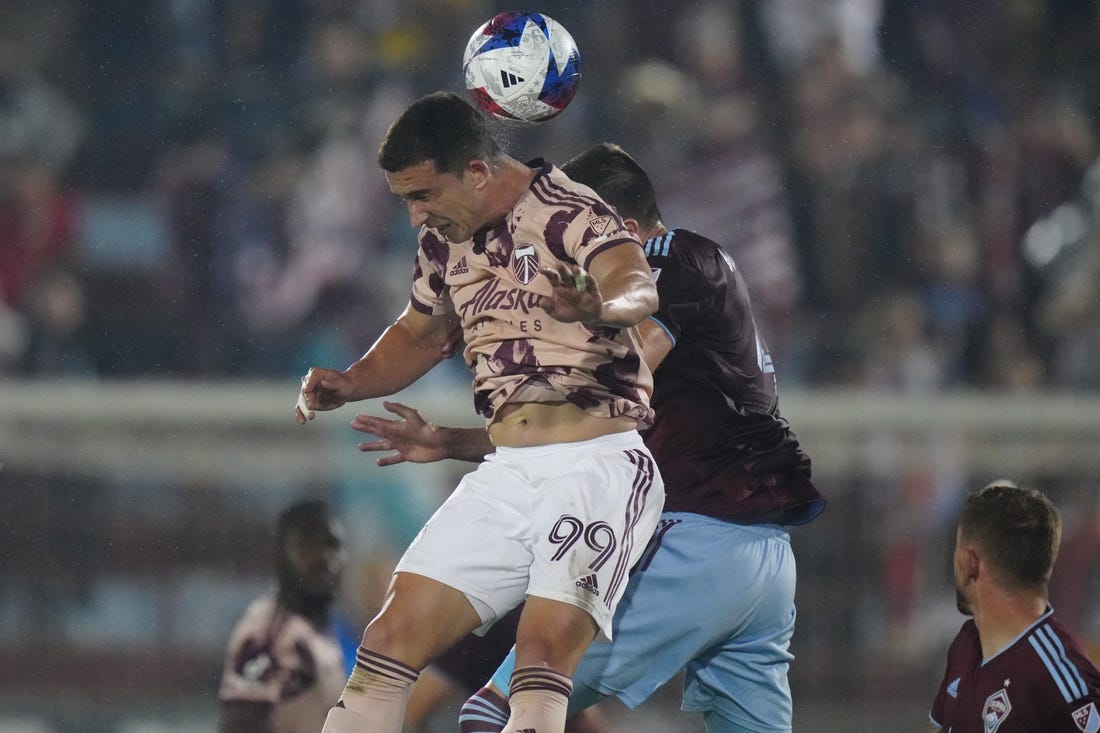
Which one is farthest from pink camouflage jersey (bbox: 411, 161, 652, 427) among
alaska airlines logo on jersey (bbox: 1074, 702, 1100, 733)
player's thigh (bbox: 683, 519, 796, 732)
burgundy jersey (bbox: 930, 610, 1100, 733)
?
alaska airlines logo on jersey (bbox: 1074, 702, 1100, 733)

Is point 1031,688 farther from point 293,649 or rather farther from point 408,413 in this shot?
point 293,649

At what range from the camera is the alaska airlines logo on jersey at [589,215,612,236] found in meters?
3.10

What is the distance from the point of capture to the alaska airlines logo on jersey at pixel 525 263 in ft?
10.5

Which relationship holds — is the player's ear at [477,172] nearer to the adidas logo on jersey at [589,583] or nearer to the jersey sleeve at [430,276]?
the jersey sleeve at [430,276]

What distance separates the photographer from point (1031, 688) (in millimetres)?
3332

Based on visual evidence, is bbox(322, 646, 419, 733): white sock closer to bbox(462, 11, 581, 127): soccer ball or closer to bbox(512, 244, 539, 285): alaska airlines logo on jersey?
bbox(512, 244, 539, 285): alaska airlines logo on jersey

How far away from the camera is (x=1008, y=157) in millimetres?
8461

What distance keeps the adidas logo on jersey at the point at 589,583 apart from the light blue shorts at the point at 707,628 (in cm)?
35

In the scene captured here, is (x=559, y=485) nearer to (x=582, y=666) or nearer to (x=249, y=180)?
(x=582, y=666)

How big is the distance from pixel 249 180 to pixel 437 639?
5.11 meters

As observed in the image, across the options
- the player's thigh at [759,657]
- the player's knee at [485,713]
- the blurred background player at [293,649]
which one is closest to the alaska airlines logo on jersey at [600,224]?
the player's thigh at [759,657]

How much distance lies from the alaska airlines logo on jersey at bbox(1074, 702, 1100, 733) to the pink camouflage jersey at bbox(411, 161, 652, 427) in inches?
44.7

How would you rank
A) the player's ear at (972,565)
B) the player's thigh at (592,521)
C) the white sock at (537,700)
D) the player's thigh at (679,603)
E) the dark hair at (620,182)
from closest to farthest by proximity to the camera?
the white sock at (537,700) → the player's thigh at (592,521) → the player's thigh at (679,603) → the player's ear at (972,565) → the dark hair at (620,182)

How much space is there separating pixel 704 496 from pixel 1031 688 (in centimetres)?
84
